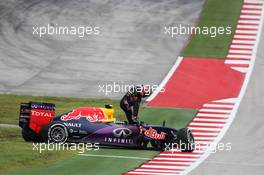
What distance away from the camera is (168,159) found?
2848cm

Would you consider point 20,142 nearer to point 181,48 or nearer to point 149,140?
point 149,140

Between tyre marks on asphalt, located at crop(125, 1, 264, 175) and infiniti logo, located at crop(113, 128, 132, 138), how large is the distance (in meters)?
1.39

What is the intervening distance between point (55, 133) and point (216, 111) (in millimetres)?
11187

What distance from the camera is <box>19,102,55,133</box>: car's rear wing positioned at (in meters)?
29.4

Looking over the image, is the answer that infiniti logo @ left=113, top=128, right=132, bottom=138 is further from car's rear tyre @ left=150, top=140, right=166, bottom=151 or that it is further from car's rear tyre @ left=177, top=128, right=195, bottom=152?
car's rear tyre @ left=177, top=128, right=195, bottom=152

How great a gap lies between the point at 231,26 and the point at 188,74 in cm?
909

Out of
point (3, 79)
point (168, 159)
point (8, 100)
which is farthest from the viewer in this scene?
point (3, 79)

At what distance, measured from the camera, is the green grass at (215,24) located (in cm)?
4896

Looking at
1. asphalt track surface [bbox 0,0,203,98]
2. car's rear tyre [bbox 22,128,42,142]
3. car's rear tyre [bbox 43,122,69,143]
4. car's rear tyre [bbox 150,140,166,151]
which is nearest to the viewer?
car's rear tyre [bbox 43,122,69,143]

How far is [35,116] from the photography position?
29.4 m

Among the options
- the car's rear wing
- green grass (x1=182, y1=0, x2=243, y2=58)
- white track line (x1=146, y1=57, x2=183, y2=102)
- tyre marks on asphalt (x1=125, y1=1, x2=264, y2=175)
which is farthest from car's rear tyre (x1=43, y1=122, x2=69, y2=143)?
green grass (x1=182, y1=0, x2=243, y2=58)

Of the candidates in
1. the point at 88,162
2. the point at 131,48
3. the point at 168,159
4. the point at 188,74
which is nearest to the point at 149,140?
the point at 168,159

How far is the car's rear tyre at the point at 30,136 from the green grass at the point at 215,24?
791 inches

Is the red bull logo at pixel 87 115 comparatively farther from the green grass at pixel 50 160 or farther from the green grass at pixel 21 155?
the green grass at pixel 21 155
